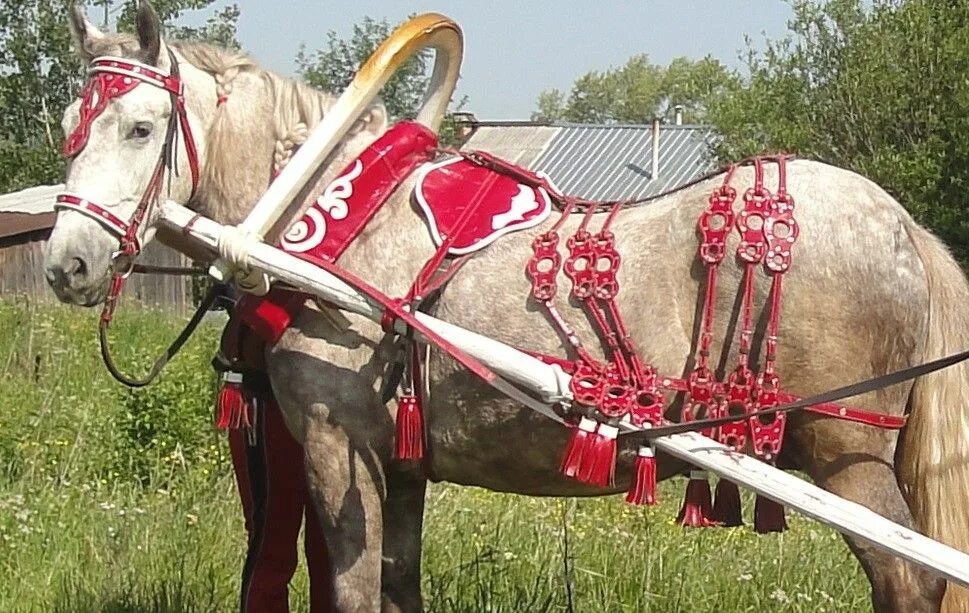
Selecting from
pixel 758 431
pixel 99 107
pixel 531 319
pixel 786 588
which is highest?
pixel 99 107

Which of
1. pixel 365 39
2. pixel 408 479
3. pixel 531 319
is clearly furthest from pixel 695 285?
pixel 365 39

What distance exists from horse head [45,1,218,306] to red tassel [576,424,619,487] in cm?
132

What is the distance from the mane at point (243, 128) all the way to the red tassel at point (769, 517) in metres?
1.67

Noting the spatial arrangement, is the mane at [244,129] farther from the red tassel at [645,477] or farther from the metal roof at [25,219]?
the metal roof at [25,219]

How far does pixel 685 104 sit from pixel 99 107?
275 feet

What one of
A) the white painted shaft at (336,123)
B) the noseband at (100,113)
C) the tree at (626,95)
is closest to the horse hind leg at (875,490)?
the white painted shaft at (336,123)

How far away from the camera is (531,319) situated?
11.4 feet

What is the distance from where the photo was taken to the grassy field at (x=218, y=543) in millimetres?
4965

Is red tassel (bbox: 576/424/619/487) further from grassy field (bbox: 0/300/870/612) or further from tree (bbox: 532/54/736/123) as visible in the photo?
tree (bbox: 532/54/736/123)

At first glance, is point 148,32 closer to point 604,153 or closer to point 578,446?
point 578,446

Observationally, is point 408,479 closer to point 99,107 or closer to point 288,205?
point 288,205

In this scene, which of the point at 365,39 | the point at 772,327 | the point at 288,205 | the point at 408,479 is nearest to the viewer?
the point at 772,327

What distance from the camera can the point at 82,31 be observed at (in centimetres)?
365

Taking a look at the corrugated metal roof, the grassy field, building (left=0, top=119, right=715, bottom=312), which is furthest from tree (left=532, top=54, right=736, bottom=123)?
the grassy field
